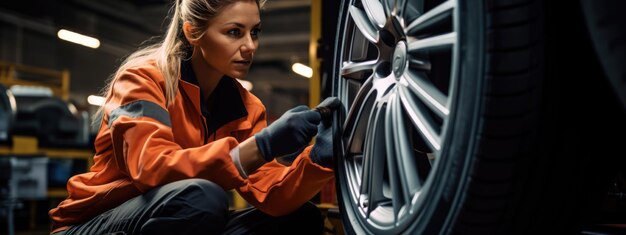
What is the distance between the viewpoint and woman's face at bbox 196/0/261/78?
4.45 feet

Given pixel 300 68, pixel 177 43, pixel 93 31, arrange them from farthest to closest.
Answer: pixel 93 31 < pixel 300 68 < pixel 177 43

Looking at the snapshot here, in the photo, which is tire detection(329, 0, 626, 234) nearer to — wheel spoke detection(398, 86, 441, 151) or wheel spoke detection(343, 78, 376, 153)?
wheel spoke detection(398, 86, 441, 151)

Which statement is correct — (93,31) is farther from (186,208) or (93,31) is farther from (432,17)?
(432,17)

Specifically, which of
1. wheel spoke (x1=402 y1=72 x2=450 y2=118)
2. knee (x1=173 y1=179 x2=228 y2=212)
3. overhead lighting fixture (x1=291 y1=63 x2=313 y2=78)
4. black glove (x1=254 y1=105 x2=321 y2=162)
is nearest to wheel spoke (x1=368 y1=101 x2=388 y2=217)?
wheel spoke (x1=402 y1=72 x2=450 y2=118)

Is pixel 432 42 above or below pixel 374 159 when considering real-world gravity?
above

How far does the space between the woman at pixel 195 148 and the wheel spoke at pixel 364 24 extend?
0.20 m

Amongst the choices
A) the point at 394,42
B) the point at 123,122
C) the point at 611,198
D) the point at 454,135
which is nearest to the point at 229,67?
the point at 123,122

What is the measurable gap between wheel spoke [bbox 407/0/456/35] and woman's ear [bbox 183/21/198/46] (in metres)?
0.66

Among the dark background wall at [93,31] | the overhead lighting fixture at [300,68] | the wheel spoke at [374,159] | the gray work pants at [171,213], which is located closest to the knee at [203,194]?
the gray work pants at [171,213]

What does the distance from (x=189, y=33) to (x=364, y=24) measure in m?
0.50

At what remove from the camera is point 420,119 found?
87 centimetres

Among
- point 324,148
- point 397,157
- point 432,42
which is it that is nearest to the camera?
point 432,42

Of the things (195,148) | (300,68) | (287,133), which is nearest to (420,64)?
(287,133)

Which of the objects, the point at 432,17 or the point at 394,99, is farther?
the point at 394,99
